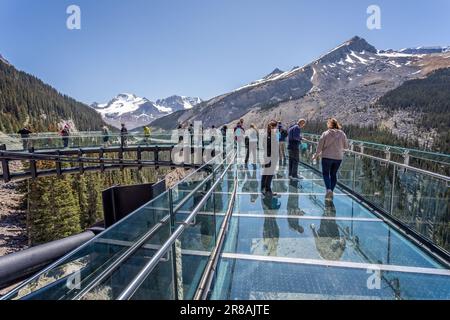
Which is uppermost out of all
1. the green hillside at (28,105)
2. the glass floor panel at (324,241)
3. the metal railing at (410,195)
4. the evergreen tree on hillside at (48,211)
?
the green hillside at (28,105)

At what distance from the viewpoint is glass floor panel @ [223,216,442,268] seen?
4797 millimetres

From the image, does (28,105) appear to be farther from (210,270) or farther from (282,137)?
(210,270)

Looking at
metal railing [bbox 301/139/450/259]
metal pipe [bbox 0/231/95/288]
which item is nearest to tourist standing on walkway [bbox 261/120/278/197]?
metal railing [bbox 301/139/450/259]

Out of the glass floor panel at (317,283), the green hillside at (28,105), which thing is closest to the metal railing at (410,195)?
the glass floor panel at (317,283)

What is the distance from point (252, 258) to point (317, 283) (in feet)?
3.54

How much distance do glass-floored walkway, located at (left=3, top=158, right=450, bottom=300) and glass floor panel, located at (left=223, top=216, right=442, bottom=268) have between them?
2cm

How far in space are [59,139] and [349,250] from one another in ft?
87.6

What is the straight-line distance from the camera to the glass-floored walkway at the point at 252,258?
7.72 feet

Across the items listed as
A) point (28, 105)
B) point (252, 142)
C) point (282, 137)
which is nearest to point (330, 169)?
point (282, 137)

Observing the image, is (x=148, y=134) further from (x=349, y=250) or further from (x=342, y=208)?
(x=349, y=250)

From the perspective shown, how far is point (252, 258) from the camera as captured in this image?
475 centimetres

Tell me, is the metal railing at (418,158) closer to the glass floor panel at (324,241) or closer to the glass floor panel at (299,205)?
the glass floor panel at (299,205)

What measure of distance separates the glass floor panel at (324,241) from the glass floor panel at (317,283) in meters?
0.39
